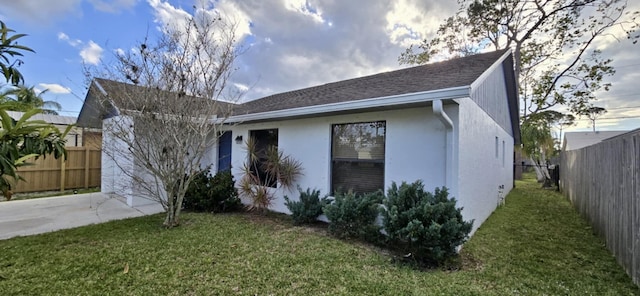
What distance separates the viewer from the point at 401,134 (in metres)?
5.45

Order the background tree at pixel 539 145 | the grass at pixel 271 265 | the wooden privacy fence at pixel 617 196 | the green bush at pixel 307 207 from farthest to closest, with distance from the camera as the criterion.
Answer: the background tree at pixel 539 145
the green bush at pixel 307 207
the wooden privacy fence at pixel 617 196
the grass at pixel 271 265

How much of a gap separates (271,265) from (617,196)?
5794 millimetres

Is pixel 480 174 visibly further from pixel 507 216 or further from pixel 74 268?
pixel 74 268

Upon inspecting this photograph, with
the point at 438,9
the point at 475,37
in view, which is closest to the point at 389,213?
the point at 438,9

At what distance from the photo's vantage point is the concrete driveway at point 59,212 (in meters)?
5.92

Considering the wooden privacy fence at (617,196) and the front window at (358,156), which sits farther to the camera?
the front window at (358,156)

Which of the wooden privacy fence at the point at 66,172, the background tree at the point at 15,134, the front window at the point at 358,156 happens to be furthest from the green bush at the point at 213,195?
the wooden privacy fence at the point at 66,172

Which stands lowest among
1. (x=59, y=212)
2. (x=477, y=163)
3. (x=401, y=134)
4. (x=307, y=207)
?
(x=59, y=212)

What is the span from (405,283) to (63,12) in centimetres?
917

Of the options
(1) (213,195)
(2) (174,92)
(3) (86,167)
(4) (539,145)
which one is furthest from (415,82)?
(4) (539,145)

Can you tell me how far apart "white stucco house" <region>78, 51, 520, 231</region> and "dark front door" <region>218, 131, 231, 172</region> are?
434 millimetres

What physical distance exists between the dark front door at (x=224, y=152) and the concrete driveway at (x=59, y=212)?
2.27 meters

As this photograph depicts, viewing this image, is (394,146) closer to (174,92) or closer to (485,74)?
(485,74)

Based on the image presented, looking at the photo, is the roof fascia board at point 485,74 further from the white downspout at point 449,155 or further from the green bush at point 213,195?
the green bush at point 213,195
